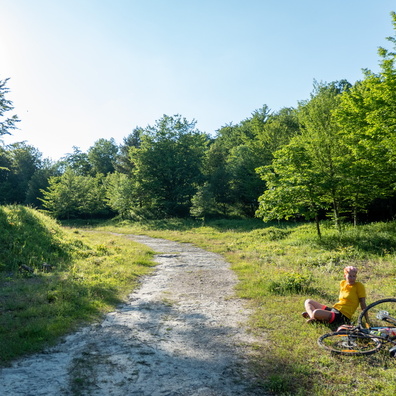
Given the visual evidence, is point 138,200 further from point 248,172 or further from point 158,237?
point 158,237

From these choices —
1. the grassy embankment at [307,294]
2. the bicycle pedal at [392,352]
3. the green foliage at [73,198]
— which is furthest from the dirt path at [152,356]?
the green foliage at [73,198]

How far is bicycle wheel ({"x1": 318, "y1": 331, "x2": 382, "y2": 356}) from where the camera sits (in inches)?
215

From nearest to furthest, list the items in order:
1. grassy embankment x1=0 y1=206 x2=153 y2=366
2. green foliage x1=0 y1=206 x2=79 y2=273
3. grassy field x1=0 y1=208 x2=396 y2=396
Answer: grassy field x1=0 y1=208 x2=396 y2=396 → grassy embankment x1=0 y1=206 x2=153 y2=366 → green foliage x1=0 y1=206 x2=79 y2=273

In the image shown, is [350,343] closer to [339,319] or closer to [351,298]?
[339,319]

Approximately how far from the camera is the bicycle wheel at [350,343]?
215 inches

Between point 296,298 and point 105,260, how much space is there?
9779mm

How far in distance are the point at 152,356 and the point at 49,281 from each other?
6.98 metres

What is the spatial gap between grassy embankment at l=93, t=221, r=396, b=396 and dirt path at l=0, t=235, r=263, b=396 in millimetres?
578

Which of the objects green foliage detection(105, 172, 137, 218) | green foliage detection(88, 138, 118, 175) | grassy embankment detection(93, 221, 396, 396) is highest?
green foliage detection(88, 138, 118, 175)

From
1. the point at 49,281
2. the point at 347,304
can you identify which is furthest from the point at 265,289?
the point at 49,281

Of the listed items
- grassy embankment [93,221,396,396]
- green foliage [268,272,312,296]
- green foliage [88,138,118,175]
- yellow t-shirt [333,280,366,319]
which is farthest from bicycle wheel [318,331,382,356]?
green foliage [88,138,118,175]

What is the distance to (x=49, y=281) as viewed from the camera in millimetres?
10898

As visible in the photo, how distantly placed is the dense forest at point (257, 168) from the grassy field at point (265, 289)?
11.9 ft

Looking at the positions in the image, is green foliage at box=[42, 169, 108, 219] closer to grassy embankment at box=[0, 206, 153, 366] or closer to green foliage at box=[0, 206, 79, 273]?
grassy embankment at box=[0, 206, 153, 366]
